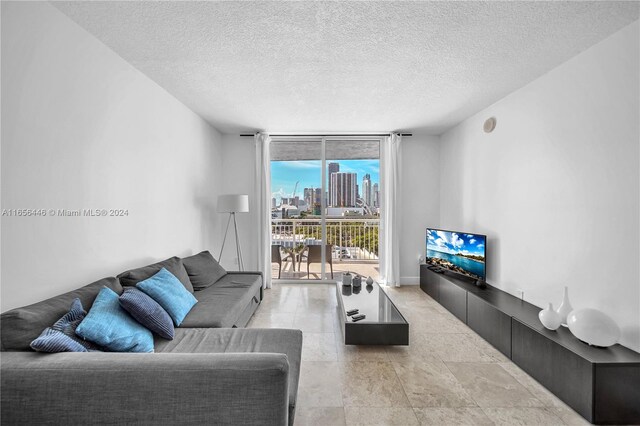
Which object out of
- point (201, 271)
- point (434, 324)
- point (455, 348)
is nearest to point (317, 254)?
point (201, 271)

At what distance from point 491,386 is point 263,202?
148 inches

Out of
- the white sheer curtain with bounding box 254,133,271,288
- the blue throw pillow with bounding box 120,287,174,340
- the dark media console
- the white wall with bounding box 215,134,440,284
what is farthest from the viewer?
the white wall with bounding box 215,134,440,284

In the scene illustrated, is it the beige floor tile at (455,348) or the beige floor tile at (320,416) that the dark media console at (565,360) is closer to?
the beige floor tile at (455,348)

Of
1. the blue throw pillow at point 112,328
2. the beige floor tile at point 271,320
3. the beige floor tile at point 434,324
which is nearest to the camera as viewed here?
the blue throw pillow at point 112,328

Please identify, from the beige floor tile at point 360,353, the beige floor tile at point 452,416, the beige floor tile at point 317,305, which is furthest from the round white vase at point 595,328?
the beige floor tile at point 317,305

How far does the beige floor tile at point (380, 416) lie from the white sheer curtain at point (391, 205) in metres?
3.05

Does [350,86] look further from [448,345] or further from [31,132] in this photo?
[448,345]

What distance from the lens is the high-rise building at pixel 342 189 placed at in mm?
5039

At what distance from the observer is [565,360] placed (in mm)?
1909

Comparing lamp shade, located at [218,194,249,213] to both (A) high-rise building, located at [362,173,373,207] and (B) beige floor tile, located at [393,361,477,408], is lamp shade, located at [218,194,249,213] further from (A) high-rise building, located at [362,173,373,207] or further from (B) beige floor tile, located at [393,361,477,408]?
(B) beige floor tile, located at [393,361,477,408]

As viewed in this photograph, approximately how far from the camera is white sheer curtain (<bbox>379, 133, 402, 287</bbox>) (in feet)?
15.6

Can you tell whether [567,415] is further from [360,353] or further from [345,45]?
[345,45]

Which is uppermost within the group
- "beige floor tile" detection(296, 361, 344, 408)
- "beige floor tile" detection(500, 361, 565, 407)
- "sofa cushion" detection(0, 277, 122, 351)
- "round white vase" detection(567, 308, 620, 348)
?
"sofa cushion" detection(0, 277, 122, 351)

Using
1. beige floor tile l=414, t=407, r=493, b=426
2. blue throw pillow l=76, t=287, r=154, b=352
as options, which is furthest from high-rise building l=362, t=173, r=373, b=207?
blue throw pillow l=76, t=287, r=154, b=352
